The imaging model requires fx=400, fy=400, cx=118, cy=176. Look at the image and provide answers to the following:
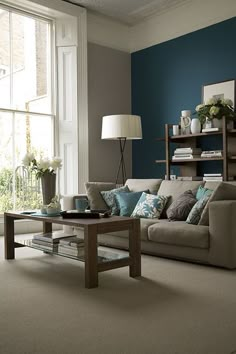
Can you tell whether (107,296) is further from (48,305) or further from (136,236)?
(136,236)

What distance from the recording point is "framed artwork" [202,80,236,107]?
18.2 feet

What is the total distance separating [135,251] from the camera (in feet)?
11.0

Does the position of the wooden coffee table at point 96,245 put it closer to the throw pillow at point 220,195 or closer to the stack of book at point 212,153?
the throw pillow at point 220,195

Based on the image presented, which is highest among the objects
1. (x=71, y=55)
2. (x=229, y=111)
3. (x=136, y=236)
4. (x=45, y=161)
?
(x=71, y=55)

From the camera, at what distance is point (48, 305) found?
103 inches

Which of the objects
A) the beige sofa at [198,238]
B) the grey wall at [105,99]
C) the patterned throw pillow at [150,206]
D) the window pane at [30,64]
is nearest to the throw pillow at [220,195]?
the beige sofa at [198,238]

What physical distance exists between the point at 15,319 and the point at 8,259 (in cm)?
186

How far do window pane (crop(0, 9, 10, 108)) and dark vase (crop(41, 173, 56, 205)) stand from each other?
2373 millimetres

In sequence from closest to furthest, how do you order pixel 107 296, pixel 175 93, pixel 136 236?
pixel 107 296
pixel 136 236
pixel 175 93

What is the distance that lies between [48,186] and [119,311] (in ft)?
6.31

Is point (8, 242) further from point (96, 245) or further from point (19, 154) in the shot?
point (19, 154)

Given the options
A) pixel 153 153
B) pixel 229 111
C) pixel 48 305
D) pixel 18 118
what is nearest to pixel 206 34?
pixel 229 111

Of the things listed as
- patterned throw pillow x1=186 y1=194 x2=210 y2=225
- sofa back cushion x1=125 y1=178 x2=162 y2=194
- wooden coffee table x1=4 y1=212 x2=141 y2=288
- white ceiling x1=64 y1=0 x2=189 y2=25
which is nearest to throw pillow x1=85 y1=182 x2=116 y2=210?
sofa back cushion x1=125 y1=178 x2=162 y2=194

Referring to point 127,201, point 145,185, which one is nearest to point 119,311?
point 127,201
